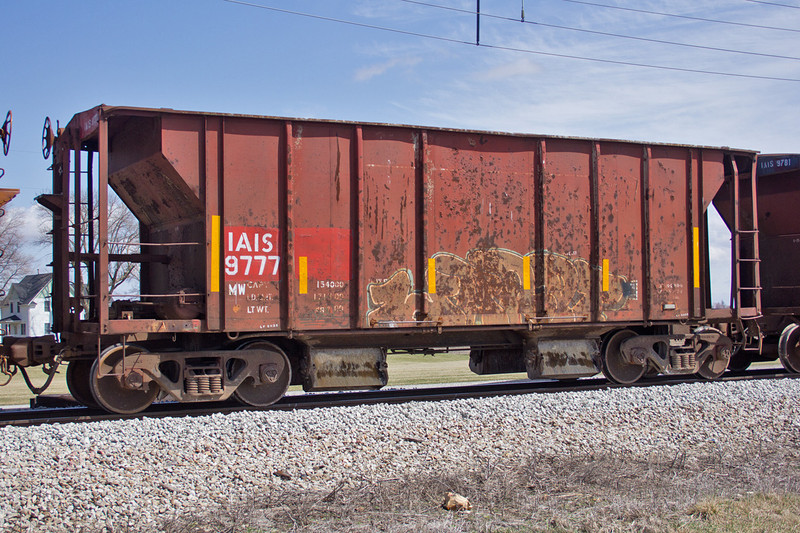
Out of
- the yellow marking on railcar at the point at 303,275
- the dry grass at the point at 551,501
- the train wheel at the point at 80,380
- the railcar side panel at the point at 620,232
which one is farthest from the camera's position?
the railcar side panel at the point at 620,232

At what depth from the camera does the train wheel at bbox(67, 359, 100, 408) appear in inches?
343

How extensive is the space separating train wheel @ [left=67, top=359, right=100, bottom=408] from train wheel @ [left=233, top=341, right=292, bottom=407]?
77.1 inches

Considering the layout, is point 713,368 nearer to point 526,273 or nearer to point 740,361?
point 740,361

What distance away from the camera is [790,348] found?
11.4m

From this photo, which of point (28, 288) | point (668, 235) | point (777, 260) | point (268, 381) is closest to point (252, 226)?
point (268, 381)

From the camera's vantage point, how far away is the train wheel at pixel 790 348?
1130 cm

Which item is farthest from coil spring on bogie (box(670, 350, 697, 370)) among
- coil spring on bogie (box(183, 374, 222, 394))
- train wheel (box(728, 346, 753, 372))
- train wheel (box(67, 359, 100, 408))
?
train wheel (box(67, 359, 100, 408))

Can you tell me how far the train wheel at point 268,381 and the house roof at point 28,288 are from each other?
54082 mm

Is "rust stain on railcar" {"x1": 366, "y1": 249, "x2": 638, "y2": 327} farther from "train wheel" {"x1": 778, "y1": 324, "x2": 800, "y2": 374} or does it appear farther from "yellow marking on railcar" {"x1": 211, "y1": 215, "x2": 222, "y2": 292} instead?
"train wheel" {"x1": 778, "y1": 324, "x2": 800, "y2": 374}

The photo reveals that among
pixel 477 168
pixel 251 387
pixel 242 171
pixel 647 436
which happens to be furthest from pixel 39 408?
pixel 647 436

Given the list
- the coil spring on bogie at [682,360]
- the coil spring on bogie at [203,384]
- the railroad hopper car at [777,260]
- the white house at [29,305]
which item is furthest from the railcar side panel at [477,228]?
the white house at [29,305]

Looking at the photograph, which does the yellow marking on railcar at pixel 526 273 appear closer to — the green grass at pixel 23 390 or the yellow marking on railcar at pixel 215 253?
the yellow marking on railcar at pixel 215 253

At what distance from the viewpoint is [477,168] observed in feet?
31.0

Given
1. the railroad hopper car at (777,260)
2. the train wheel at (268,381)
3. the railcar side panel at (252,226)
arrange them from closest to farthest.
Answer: the railcar side panel at (252,226) < the train wheel at (268,381) < the railroad hopper car at (777,260)
